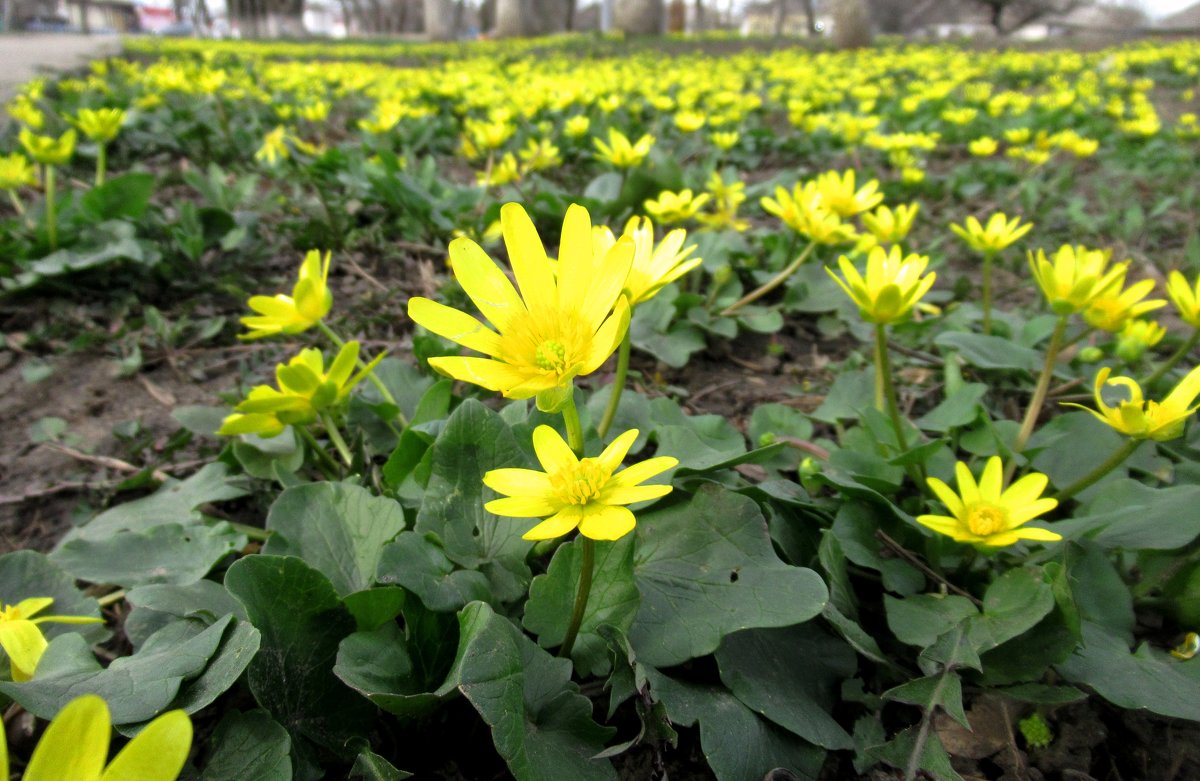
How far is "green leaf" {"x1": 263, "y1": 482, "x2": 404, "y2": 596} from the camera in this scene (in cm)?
126

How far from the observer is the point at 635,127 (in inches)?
190

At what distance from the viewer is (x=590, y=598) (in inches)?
44.0

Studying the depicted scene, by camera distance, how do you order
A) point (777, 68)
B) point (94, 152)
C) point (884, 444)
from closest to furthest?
point (884, 444) < point (94, 152) < point (777, 68)

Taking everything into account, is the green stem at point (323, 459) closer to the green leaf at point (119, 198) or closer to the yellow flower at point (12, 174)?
the green leaf at point (119, 198)

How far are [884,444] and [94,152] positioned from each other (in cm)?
422

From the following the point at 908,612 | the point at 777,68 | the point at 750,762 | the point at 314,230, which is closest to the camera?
the point at 750,762

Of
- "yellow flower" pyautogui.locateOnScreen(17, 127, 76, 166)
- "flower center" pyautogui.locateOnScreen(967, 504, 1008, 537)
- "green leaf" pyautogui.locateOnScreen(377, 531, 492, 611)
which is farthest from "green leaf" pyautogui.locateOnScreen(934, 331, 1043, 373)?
"yellow flower" pyautogui.locateOnScreen(17, 127, 76, 166)

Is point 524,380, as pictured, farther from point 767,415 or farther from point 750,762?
point 767,415

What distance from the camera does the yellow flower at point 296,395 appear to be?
1.31 m

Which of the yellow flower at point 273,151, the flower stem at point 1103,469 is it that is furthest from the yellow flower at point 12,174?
the flower stem at point 1103,469

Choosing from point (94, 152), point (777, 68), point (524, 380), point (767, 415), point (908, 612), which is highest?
point (777, 68)

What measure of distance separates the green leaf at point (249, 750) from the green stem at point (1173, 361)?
1875mm

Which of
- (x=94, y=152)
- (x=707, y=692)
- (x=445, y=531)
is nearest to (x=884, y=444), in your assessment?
(x=707, y=692)

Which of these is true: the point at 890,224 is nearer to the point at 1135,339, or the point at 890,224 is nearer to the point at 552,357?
the point at 1135,339
